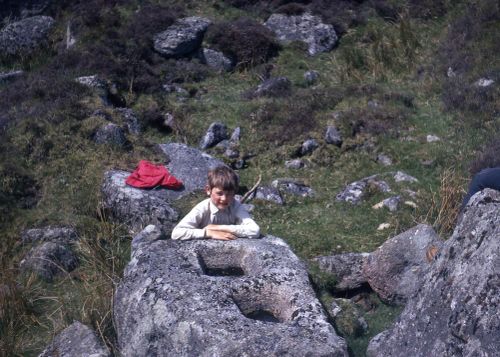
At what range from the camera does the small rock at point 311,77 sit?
13234mm

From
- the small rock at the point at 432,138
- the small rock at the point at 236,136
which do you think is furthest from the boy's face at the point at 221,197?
the small rock at the point at 236,136

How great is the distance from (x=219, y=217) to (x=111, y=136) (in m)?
4.85

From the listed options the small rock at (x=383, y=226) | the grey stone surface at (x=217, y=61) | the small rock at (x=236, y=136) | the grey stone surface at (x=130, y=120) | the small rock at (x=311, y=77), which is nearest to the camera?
the small rock at (x=383, y=226)

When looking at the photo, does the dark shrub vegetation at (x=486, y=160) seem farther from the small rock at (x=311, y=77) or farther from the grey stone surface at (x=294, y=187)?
the small rock at (x=311, y=77)

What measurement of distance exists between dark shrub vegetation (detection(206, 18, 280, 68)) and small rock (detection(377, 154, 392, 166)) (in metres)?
5.01

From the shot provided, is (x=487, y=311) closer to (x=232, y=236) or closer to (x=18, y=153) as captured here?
(x=232, y=236)

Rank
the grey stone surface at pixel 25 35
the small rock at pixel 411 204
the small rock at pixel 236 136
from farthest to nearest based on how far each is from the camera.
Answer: the grey stone surface at pixel 25 35, the small rock at pixel 236 136, the small rock at pixel 411 204

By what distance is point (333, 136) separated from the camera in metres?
10.4

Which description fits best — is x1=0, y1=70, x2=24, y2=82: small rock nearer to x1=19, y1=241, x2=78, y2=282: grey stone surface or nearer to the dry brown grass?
x1=19, y1=241, x2=78, y2=282: grey stone surface

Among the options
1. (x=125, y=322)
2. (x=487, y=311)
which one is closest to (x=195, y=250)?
(x=125, y=322)

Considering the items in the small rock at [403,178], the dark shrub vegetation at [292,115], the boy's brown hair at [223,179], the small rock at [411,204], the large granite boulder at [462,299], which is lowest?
the dark shrub vegetation at [292,115]

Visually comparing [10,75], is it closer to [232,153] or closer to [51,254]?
[232,153]

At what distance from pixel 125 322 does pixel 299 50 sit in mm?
10244

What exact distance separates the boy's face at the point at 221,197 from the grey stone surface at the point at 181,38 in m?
9.06
